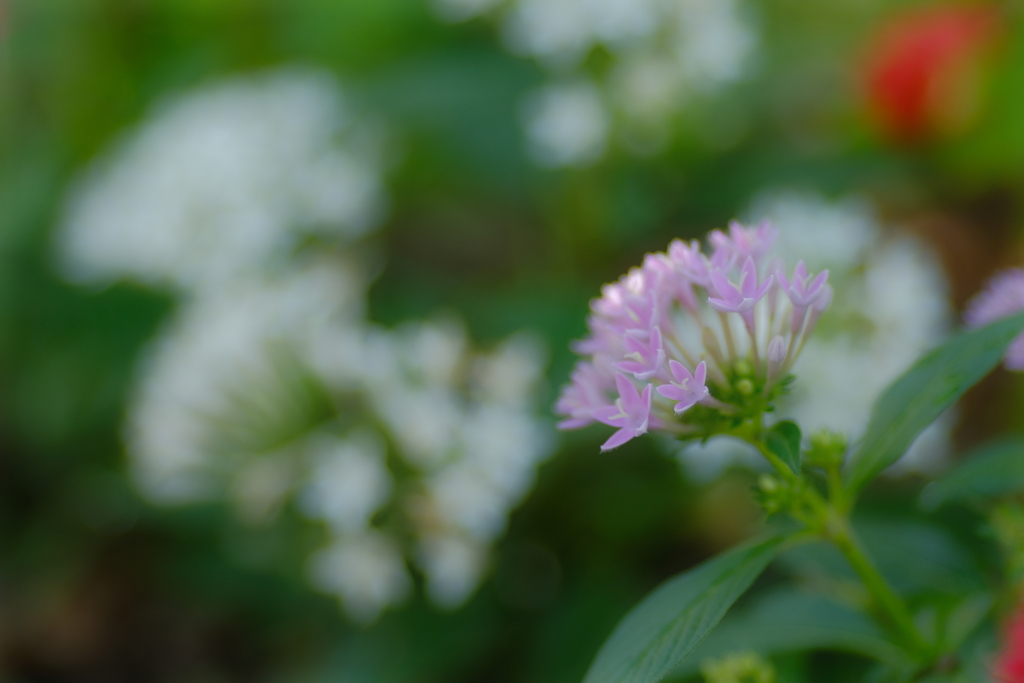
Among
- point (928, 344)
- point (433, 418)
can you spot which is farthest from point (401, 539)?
point (928, 344)

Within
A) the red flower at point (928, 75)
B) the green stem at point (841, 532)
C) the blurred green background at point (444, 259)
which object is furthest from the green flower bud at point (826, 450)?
the red flower at point (928, 75)

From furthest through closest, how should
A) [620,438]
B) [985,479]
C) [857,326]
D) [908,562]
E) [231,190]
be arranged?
[231,190] → [857,326] → [908,562] → [985,479] → [620,438]

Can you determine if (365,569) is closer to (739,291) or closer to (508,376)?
(508,376)

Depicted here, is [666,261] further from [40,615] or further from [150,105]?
[150,105]

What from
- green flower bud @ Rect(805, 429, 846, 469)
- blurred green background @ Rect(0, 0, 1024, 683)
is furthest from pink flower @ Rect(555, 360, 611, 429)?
blurred green background @ Rect(0, 0, 1024, 683)

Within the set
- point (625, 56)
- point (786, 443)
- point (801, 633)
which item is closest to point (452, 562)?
point (801, 633)

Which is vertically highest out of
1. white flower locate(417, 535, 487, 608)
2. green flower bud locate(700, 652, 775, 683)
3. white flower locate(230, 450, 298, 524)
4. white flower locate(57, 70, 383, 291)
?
white flower locate(57, 70, 383, 291)

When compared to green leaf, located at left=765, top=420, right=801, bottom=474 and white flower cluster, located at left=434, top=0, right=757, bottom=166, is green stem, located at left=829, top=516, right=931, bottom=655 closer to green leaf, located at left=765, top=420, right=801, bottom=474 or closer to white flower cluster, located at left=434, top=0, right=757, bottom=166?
green leaf, located at left=765, top=420, right=801, bottom=474
